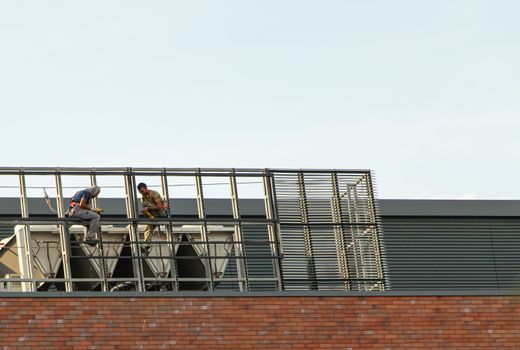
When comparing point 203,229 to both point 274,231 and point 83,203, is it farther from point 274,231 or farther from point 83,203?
point 83,203

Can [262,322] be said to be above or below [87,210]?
below

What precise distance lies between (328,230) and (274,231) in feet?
3.77

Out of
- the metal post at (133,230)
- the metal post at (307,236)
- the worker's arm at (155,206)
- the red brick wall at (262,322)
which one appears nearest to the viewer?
the red brick wall at (262,322)

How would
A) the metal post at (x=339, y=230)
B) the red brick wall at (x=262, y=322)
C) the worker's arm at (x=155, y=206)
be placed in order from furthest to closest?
1. the metal post at (x=339, y=230)
2. the worker's arm at (x=155, y=206)
3. the red brick wall at (x=262, y=322)

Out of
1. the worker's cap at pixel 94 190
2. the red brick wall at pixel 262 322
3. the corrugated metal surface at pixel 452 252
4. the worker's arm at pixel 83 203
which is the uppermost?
the worker's cap at pixel 94 190

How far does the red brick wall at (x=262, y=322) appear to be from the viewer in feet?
85.5

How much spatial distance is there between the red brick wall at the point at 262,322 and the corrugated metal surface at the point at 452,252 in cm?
1333

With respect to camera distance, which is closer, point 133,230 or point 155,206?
point 133,230

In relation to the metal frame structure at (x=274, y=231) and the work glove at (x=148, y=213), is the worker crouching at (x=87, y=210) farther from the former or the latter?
the work glove at (x=148, y=213)

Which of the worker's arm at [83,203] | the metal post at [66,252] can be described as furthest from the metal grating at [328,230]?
the metal post at [66,252]

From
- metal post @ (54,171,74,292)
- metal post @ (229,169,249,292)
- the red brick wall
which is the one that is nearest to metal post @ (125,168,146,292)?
metal post @ (54,171,74,292)

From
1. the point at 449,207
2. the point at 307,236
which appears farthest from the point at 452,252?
the point at 307,236

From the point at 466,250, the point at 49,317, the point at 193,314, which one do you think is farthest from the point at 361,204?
the point at 466,250

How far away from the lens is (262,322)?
27.2m
